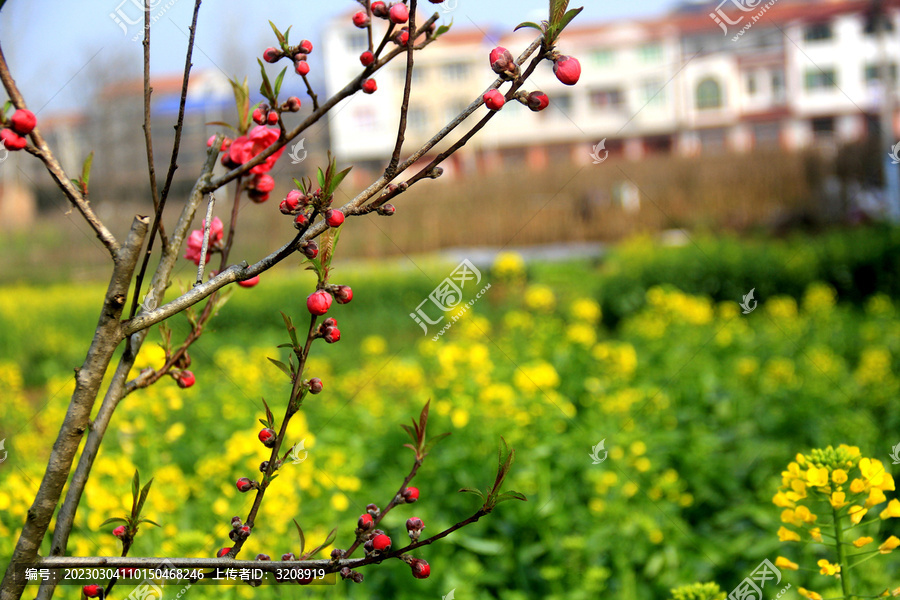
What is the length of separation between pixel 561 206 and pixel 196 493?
46.7 feet

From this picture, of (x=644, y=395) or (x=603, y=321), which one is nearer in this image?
(x=644, y=395)

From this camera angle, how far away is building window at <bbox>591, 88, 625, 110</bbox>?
37.0 m

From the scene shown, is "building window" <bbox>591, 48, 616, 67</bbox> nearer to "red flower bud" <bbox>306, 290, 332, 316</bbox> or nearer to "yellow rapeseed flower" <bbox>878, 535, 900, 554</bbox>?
"yellow rapeseed flower" <bbox>878, 535, 900, 554</bbox>

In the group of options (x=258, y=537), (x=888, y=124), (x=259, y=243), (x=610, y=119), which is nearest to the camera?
(x=258, y=537)

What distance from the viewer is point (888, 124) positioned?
42.7 feet

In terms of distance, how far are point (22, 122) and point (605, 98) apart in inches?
1548

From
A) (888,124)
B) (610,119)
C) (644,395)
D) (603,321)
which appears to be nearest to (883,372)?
(644,395)

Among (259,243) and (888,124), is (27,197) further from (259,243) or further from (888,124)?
(888,124)

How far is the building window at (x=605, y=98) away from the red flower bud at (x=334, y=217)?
38.4m

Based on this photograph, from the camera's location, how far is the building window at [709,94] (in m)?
29.2

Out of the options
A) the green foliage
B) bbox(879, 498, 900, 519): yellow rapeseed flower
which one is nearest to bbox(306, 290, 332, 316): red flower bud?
the green foliage

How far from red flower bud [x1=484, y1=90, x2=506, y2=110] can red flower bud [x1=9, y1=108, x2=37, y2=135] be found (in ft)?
1.88

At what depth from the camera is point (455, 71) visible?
1323 inches

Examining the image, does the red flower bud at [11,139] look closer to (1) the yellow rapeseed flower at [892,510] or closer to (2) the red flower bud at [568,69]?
(2) the red flower bud at [568,69]
